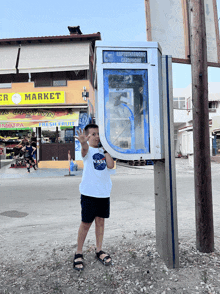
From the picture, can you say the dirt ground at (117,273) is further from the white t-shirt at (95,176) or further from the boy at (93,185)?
the white t-shirt at (95,176)

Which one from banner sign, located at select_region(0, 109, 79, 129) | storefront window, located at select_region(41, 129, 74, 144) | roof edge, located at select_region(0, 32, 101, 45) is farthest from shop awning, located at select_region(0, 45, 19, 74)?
storefront window, located at select_region(41, 129, 74, 144)

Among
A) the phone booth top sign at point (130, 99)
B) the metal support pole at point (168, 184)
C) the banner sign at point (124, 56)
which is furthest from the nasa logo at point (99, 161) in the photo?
the banner sign at point (124, 56)

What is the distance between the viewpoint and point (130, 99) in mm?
2605

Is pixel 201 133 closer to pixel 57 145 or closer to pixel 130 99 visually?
pixel 130 99

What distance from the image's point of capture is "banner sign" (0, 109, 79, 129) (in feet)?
47.7

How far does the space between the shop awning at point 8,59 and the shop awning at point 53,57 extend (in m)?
0.41

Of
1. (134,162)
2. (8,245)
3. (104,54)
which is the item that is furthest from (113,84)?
(8,245)

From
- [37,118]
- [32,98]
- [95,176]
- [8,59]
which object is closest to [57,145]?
[37,118]

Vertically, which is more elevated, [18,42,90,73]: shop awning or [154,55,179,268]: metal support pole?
[18,42,90,73]: shop awning

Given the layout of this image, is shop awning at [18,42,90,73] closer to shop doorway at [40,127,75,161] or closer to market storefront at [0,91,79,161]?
market storefront at [0,91,79,161]

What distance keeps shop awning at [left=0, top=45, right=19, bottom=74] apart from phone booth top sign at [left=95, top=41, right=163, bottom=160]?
1350 cm

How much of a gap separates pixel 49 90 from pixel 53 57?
1.89 metres

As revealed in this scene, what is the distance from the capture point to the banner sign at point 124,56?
7.95 ft

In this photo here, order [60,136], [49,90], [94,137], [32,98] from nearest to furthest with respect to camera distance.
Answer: [94,137] < [32,98] < [49,90] < [60,136]
